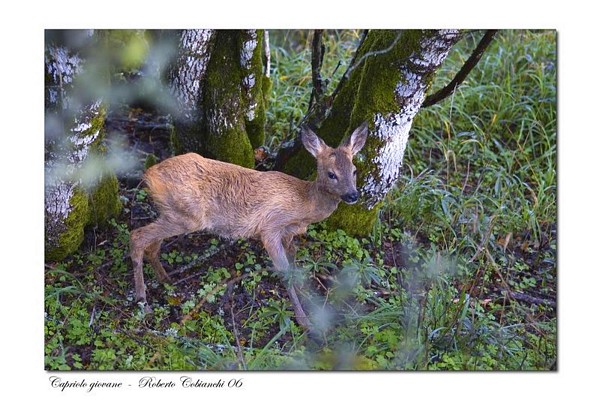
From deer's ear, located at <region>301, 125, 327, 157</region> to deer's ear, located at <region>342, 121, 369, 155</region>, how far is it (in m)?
0.14

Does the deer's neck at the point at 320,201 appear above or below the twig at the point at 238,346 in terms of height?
above

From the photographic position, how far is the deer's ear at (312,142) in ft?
16.7

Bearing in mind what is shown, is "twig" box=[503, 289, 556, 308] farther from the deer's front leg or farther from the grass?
the deer's front leg

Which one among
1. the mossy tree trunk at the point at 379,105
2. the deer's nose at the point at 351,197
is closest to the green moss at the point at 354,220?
the mossy tree trunk at the point at 379,105

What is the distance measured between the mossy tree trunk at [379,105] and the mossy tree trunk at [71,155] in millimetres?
1196

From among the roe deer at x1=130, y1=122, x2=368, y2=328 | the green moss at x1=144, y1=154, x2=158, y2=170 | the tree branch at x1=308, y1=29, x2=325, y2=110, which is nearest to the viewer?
the roe deer at x1=130, y1=122, x2=368, y2=328

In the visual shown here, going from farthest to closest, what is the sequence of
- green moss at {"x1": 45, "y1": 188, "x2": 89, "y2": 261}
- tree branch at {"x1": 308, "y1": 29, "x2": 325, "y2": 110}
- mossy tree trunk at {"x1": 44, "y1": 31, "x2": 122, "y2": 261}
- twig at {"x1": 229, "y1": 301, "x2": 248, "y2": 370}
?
tree branch at {"x1": 308, "y1": 29, "x2": 325, "y2": 110} < green moss at {"x1": 45, "y1": 188, "x2": 89, "y2": 261} < mossy tree trunk at {"x1": 44, "y1": 31, "x2": 122, "y2": 261} < twig at {"x1": 229, "y1": 301, "x2": 248, "y2": 370}

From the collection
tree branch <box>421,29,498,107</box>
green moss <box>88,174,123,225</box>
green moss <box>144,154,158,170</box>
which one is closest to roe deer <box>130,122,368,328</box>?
green moss <box>88,174,123,225</box>

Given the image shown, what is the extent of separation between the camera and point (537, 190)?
582 cm

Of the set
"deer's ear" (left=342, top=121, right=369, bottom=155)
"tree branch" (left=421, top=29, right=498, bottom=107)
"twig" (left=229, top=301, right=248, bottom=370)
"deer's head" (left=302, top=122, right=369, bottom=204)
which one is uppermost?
"tree branch" (left=421, top=29, right=498, bottom=107)

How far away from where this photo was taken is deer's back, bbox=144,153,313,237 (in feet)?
16.5

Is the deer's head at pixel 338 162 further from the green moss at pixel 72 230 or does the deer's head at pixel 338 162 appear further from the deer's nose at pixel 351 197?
the green moss at pixel 72 230

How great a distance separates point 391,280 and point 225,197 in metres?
1.11

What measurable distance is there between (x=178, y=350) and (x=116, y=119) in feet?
6.04
